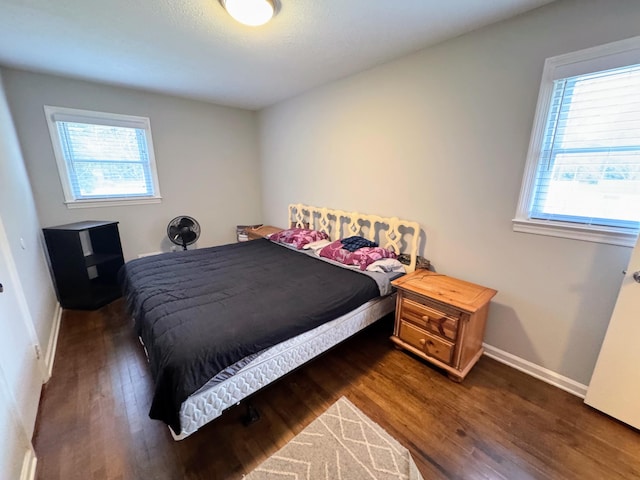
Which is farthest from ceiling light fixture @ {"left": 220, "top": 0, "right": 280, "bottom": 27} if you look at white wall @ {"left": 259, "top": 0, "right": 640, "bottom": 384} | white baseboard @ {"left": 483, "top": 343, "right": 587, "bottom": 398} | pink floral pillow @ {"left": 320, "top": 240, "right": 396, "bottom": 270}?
white baseboard @ {"left": 483, "top": 343, "right": 587, "bottom": 398}

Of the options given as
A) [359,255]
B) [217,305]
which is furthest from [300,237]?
[217,305]

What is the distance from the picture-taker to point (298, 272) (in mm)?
2311

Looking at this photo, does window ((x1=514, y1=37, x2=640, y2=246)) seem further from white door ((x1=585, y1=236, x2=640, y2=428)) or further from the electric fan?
the electric fan

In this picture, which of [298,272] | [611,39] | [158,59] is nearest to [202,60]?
[158,59]

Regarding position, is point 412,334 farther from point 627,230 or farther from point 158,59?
point 158,59

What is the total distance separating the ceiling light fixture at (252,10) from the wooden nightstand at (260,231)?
2.54m

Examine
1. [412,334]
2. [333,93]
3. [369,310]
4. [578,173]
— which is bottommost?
[412,334]

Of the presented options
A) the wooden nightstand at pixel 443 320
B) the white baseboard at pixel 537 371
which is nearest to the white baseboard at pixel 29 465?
the wooden nightstand at pixel 443 320

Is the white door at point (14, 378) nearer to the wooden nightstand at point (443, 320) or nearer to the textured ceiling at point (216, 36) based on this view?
the textured ceiling at point (216, 36)

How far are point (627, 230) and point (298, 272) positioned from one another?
216cm

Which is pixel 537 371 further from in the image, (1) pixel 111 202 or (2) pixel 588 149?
(1) pixel 111 202

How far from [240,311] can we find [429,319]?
1338 millimetres

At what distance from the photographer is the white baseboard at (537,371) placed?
5.63 ft

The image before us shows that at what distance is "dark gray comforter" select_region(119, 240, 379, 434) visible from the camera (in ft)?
3.99
